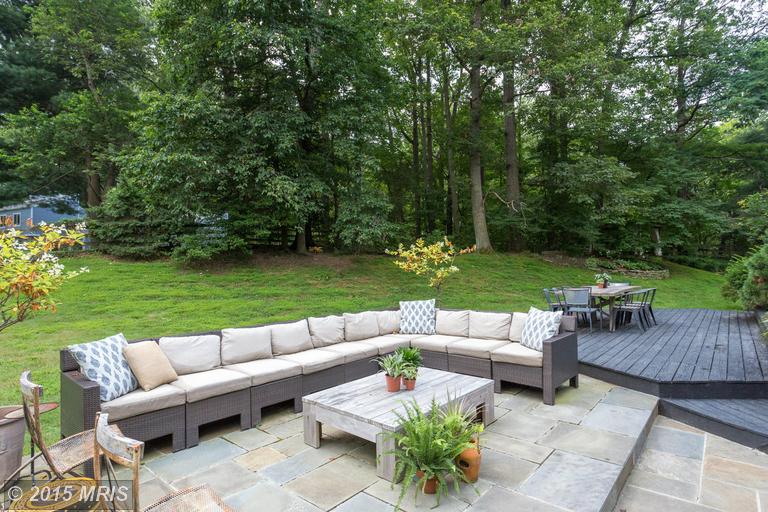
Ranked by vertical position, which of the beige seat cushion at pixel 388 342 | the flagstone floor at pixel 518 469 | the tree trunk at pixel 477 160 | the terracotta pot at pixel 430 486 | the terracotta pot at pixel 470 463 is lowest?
the flagstone floor at pixel 518 469

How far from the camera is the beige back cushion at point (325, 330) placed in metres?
4.80

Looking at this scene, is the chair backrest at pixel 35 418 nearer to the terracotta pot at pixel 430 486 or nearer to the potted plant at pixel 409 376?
the terracotta pot at pixel 430 486

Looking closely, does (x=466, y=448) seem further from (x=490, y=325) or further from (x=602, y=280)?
(x=602, y=280)

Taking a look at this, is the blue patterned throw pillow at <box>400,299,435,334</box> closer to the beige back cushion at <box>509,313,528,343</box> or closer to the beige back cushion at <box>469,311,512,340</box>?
the beige back cushion at <box>469,311,512,340</box>

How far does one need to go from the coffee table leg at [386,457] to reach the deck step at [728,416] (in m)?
2.83

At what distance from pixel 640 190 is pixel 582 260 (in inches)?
120

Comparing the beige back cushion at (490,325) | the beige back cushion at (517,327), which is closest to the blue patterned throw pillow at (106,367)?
the beige back cushion at (490,325)

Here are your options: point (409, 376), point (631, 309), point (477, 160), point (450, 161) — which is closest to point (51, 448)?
point (409, 376)

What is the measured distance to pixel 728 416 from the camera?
11.3 ft

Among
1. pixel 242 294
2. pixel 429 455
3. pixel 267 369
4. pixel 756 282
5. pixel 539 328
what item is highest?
pixel 756 282

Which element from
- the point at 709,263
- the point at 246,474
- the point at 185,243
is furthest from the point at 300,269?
the point at 709,263

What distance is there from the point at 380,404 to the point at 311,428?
602 millimetres

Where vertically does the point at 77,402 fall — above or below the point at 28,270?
below

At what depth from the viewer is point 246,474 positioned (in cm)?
279
